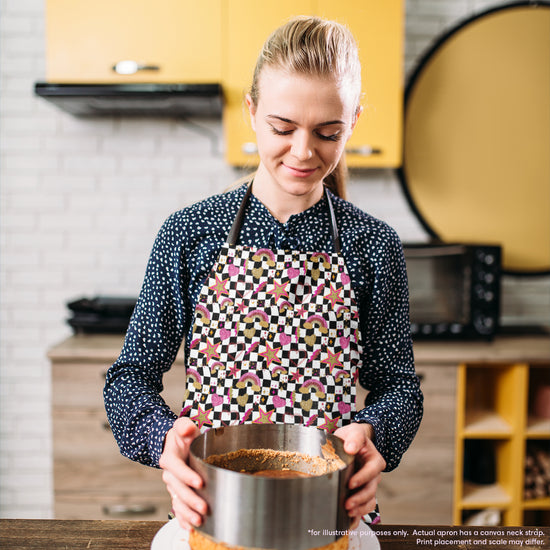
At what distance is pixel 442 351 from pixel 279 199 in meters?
1.27

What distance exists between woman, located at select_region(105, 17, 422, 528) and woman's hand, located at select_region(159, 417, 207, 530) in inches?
9.0

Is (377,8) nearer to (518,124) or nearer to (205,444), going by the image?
(518,124)

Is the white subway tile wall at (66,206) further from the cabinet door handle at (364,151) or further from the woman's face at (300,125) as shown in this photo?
the woman's face at (300,125)

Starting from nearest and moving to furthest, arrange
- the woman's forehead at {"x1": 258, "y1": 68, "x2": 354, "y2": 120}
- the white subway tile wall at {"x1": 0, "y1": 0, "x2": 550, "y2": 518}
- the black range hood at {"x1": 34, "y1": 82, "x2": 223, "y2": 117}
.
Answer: the woman's forehead at {"x1": 258, "y1": 68, "x2": 354, "y2": 120}
the black range hood at {"x1": 34, "y1": 82, "x2": 223, "y2": 117}
the white subway tile wall at {"x1": 0, "y1": 0, "x2": 550, "y2": 518}

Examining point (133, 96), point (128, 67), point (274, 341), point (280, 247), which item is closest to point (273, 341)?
point (274, 341)

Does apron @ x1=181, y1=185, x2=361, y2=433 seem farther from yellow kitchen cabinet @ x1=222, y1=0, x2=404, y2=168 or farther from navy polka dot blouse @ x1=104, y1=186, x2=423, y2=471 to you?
yellow kitchen cabinet @ x1=222, y1=0, x2=404, y2=168

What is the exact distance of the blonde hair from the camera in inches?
39.2

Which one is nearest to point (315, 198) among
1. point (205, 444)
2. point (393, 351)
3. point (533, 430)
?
point (393, 351)

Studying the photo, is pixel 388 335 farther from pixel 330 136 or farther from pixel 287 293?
pixel 330 136

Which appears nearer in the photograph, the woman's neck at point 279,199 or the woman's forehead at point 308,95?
the woman's forehead at point 308,95

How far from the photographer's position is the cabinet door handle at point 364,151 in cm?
230

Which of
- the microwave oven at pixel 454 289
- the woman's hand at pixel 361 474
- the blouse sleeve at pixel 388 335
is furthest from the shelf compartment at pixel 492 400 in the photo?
the woman's hand at pixel 361 474

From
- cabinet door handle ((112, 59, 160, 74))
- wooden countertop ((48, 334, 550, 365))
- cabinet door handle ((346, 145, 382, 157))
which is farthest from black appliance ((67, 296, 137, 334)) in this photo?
cabinet door handle ((346, 145, 382, 157))

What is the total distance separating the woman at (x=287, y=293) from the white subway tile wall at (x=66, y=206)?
1484mm
